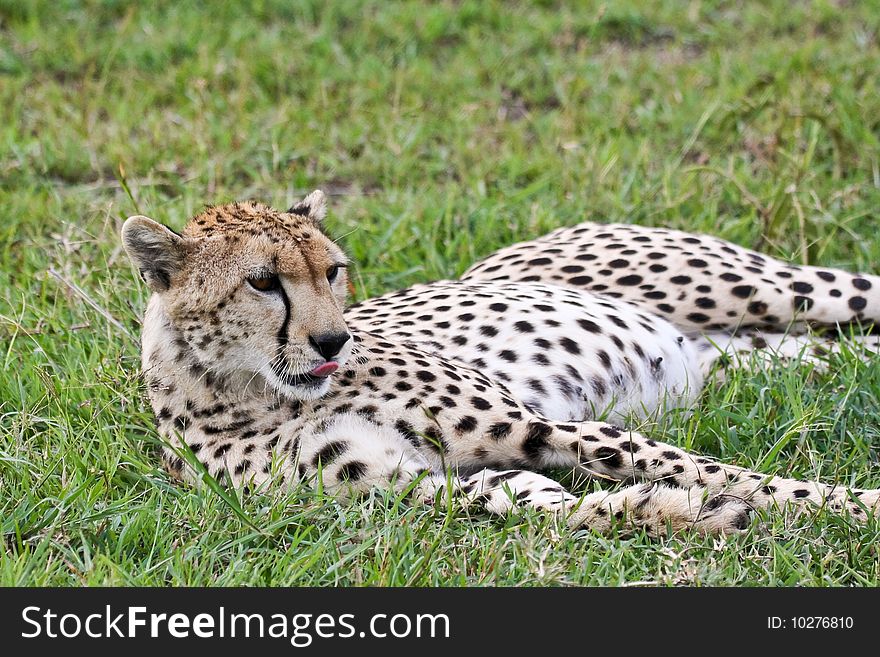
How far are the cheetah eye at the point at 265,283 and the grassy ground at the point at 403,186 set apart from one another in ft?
1.68

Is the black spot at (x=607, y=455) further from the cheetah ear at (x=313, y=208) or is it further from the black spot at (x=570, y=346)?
the cheetah ear at (x=313, y=208)

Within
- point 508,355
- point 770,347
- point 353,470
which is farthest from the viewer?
point 770,347

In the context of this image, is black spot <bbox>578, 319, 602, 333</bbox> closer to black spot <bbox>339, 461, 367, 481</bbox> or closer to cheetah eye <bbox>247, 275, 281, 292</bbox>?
black spot <bbox>339, 461, 367, 481</bbox>

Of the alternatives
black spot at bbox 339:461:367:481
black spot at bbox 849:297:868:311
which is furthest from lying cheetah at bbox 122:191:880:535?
black spot at bbox 849:297:868:311

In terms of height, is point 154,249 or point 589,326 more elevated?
point 154,249

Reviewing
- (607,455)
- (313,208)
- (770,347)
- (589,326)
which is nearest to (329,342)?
(313,208)

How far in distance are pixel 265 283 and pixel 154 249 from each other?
13.1 inches

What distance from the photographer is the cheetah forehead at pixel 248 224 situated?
3.44 meters

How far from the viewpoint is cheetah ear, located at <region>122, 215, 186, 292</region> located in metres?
3.37

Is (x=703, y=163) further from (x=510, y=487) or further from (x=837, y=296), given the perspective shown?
(x=510, y=487)

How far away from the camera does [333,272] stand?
3.54 meters

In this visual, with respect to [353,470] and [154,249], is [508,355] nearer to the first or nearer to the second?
[353,470]

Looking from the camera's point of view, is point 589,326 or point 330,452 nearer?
point 330,452
